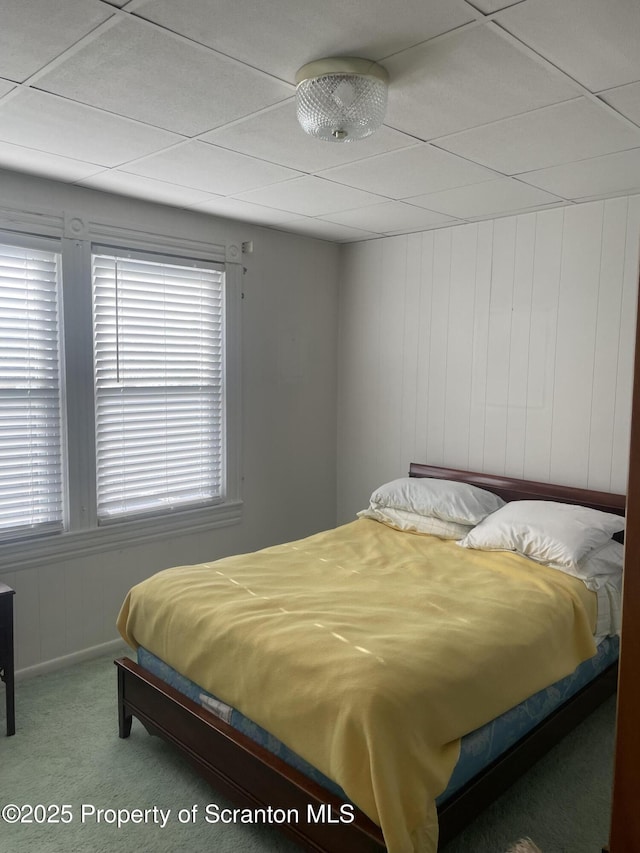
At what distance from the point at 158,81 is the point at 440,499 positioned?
8.05ft

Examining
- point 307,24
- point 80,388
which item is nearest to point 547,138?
point 307,24

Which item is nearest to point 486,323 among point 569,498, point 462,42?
point 569,498

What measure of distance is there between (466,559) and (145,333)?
2.12m

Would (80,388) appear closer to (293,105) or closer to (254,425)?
(254,425)

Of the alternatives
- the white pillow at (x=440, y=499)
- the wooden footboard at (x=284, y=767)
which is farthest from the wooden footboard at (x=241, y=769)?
the white pillow at (x=440, y=499)

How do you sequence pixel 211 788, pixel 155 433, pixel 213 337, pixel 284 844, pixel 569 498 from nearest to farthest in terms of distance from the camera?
pixel 284 844 < pixel 211 788 < pixel 569 498 < pixel 155 433 < pixel 213 337

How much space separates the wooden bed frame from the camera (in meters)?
1.87

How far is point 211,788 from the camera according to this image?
7.84ft

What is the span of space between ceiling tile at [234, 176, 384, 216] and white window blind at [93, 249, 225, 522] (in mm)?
629

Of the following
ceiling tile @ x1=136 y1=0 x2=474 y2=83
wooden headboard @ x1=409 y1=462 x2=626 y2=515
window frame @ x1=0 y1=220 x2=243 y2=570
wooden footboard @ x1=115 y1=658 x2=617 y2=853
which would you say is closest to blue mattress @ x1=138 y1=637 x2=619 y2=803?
wooden footboard @ x1=115 y1=658 x2=617 y2=853

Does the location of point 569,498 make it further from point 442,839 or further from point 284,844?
point 284,844

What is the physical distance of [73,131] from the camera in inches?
94.5

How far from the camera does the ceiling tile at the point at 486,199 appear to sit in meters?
3.05

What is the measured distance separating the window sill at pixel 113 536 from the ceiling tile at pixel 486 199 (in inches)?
85.3
